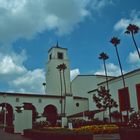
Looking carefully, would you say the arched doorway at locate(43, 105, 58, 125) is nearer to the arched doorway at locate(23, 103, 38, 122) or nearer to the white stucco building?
the white stucco building

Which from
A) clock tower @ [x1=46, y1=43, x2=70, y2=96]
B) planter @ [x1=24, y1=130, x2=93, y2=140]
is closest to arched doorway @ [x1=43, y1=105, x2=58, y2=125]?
clock tower @ [x1=46, y1=43, x2=70, y2=96]

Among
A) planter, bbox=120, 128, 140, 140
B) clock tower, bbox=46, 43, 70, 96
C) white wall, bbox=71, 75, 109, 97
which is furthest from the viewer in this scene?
clock tower, bbox=46, 43, 70, 96

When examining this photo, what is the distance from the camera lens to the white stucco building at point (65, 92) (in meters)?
52.1

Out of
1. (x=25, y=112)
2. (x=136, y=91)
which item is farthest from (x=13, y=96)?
(x=25, y=112)

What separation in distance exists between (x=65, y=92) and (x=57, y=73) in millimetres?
9610

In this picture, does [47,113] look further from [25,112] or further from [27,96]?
[25,112]

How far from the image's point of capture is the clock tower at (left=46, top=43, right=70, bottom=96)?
75.1 m

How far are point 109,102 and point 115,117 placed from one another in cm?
571

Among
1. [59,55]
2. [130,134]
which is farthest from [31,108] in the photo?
[59,55]

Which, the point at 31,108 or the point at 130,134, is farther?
the point at 31,108

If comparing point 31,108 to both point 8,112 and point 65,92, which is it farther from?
point 65,92

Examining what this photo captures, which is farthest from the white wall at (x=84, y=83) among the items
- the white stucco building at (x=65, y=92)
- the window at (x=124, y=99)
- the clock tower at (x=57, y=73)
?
the window at (x=124, y=99)

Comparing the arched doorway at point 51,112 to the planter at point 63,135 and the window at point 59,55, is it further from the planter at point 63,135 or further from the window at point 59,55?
the planter at point 63,135

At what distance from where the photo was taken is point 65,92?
68.1m
